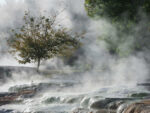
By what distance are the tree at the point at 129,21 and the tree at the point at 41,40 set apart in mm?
3986

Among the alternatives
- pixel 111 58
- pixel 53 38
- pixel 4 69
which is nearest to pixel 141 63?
pixel 111 58

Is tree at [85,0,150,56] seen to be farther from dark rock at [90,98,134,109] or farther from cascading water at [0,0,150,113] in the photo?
dark rock at [90,98,134,109]

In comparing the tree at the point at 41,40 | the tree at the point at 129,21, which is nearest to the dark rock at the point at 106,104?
the tree at the point at 129,21

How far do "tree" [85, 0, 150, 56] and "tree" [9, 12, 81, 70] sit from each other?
3.99m

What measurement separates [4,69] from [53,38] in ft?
12.4

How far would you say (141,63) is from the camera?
1242cm

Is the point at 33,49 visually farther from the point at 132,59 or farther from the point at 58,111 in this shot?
the point at 58,111

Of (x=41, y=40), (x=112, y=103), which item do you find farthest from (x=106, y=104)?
(x=41, y=40)

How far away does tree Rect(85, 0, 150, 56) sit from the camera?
448 inches

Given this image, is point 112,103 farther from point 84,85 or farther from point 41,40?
point 41,40

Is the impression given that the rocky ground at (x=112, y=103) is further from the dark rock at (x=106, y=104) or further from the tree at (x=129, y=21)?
the tree at (x=129, y=21)

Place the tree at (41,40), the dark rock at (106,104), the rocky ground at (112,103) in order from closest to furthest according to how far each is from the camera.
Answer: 1. the rocky ground at (112,103)
2. the dark rock at (106,104)
3. the tree at (41,40)

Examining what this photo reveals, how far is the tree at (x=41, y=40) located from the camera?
14.9m

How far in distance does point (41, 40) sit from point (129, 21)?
20.4ft
